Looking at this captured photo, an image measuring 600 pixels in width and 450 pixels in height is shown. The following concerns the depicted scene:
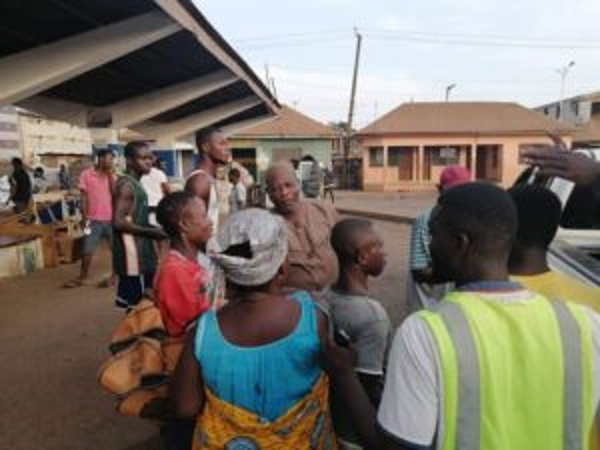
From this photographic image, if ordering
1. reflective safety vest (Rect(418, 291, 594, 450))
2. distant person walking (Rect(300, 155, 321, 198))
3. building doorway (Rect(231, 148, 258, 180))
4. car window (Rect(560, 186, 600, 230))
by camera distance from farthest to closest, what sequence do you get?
building doorway (Rect(231, 148, 258, 180)), distant person walking (Rect(300, 155, 321, 198)), car window (Rect(560, 186, 600, 230)), reflective safety vest (Rect(418, 291, 594, 450))

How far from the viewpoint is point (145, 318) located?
2805mm

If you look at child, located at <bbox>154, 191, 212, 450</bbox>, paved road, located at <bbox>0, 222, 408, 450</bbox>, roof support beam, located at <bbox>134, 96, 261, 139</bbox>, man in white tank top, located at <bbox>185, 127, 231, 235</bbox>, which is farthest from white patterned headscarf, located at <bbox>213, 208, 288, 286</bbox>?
roof support beam, located at <bbox>134, 96, 261, 139</bbox>

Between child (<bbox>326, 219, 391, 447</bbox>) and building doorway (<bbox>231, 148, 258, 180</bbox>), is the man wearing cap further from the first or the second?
building doorway (<bbox>231, 148, 258, 180</bbox>)

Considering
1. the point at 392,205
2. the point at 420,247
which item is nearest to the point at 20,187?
the point at 420,247

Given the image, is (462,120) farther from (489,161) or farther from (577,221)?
(577,221)

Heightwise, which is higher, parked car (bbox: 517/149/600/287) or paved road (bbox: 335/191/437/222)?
parked car (bbox: 517/149/600/287)

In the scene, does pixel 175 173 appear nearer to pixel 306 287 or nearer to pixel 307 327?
pixel 306 287

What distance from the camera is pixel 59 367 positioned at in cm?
584

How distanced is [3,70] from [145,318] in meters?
7.29

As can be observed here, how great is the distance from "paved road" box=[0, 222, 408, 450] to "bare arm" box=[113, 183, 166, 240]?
1.24 metres

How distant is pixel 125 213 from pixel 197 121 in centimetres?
1484

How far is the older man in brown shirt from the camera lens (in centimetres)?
353

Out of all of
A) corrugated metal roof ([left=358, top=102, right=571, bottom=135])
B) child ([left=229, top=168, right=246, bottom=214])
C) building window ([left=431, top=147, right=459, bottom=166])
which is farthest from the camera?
building window ([left=431, top=147, right=459, bottom=166])

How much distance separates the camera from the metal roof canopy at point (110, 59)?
26.4 ft
